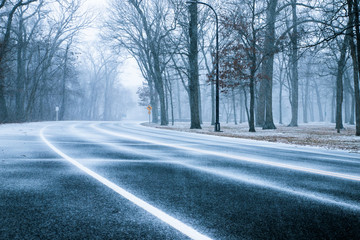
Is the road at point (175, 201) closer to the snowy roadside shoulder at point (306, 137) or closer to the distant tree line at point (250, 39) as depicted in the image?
the snowy roadside shoulder at point (306, 137)

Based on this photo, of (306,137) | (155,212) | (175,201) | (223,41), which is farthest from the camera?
(223,41)

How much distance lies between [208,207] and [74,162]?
4.15 m

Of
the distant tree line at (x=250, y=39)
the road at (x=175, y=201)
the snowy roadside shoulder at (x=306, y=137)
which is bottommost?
the snowy roadside shoulder at (x=306, y=137)

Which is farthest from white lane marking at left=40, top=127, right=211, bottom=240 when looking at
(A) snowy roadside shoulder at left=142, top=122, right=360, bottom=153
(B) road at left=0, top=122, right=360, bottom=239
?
(A) snowy roadside shoulder at left=142, top=122, right=360, bottom=153

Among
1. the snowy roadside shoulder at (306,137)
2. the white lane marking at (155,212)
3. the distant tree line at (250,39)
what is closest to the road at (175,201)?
the white lane marking at (155,212)

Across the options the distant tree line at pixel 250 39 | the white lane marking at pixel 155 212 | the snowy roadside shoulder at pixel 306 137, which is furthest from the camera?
the distant tree line at pixel 250 39

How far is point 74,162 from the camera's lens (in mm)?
6531

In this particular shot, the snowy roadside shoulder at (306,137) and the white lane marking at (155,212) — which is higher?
the white lane marking at (155,212)

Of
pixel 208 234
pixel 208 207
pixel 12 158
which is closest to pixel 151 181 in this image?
pixel 208 207

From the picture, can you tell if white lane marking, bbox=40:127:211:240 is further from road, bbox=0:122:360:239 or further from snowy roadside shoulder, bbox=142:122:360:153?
snowy roadside shoulder, bbox=142:122:360:153

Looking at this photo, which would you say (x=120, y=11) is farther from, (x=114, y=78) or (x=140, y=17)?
(x=114, y=78)

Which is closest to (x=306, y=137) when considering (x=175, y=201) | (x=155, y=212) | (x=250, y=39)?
(x=250, y=39)

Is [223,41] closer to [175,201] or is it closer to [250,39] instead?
[250,39]

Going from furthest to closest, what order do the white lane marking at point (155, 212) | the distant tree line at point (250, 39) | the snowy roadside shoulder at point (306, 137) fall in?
the distant tree line at point (250, 39), the snowy roadside shoulder at point (306, 137), the white lane marking at point (155, 212)
